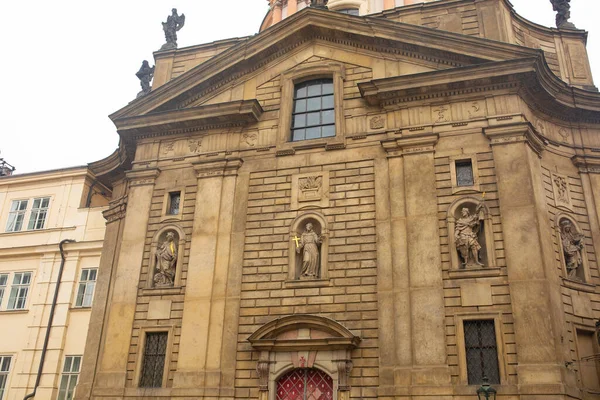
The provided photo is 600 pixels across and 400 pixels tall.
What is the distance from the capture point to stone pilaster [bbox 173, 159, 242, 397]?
17312mm

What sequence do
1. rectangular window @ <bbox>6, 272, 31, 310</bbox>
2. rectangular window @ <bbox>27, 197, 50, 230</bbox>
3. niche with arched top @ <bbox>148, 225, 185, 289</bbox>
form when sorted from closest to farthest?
1. niche with arched top @ <bbox>148, 225, 185, 289</bbox>
2. rectangular window @ <bbox>6, 272, 31, 310</bbox>
3. rectangular window @ <bbox>27, 197, 50, 230</bbox>

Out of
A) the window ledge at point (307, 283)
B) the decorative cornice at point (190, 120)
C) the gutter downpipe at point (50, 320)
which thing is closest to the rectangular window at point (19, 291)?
the gutter downpipe at point (50, 320)

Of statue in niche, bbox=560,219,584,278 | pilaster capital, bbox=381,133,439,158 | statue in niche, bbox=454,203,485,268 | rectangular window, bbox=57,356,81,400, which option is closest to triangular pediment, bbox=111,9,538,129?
pilaster capital, bbox=381,133,439,158

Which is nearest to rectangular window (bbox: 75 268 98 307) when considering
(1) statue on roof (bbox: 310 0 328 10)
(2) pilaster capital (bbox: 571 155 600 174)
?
(1) statue on roof (bbox: 310 0 328 10)

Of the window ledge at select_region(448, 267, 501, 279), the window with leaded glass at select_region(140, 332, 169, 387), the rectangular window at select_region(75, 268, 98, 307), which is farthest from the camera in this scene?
the rectangular window at select_region(75, 268, 98, 307)

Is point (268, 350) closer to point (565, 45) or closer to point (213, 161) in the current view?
point (213, 161)

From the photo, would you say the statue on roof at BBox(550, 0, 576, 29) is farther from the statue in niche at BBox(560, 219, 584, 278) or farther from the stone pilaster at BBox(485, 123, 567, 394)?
the statue in niche at BBox(560, 219, 584, 278)

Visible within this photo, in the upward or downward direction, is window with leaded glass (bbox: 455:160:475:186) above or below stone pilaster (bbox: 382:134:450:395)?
above

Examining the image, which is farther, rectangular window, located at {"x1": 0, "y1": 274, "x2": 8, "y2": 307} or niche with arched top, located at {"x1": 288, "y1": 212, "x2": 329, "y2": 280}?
rectangular window, located at {"x1": 0, "y1": 274, "x2": 8, "y2": 307}

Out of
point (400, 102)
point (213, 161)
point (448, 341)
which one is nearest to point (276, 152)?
point (213, 161)

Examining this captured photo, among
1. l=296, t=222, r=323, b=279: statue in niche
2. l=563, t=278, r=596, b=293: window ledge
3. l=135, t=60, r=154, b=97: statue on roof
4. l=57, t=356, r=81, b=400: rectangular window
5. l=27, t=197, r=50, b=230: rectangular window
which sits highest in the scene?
Result: l=135, t=60, r=154, b=97: statue on roof

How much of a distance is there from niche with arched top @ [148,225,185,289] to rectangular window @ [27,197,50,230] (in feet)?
28.3

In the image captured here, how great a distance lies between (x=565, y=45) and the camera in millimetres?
21031

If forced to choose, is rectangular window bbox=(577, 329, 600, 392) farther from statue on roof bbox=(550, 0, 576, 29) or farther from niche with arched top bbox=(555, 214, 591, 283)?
statue on roof bbox=(550, 0, 576, 29)
